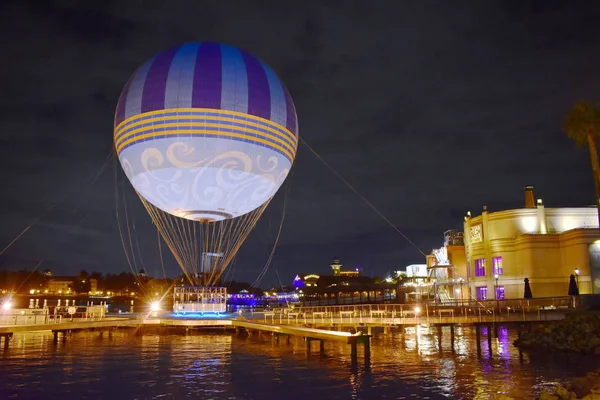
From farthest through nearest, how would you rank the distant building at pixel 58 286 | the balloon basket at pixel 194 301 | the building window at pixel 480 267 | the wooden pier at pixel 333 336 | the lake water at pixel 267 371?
the distant building at pixel 58 286, the building window at pixel 480 267, the balloon basket at pixel 194 301, the wooden pier at pixel 333 336, the lake water at pixel 267 371

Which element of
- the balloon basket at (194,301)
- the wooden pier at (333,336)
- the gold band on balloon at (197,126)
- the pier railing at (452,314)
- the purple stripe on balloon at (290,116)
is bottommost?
the wooden pier at (333,336)

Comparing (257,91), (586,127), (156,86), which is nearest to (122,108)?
(156,86)

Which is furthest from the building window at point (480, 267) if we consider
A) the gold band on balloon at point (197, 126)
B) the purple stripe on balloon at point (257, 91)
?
the purple stripe on balloon at point (257, 91)

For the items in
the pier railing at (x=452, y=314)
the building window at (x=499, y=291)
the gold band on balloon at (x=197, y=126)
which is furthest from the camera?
the building window at (x=499, y=291)

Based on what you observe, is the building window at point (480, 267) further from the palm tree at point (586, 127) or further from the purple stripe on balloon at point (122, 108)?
the purple stripe on balloon at point (122, 108)

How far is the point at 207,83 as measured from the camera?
24984 millimetres

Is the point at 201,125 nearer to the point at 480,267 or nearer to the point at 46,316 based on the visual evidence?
the point at 46,316

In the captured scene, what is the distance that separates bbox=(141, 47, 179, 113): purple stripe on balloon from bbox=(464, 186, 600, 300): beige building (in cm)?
3620

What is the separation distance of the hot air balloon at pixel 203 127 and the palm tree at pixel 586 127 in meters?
24.5

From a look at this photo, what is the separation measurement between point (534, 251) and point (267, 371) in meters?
32.9

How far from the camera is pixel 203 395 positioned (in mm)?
18750

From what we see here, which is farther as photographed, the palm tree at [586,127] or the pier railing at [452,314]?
the palm tree at [586,127]

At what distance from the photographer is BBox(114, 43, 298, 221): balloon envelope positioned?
2489cm

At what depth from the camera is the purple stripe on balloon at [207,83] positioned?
24812 mm
